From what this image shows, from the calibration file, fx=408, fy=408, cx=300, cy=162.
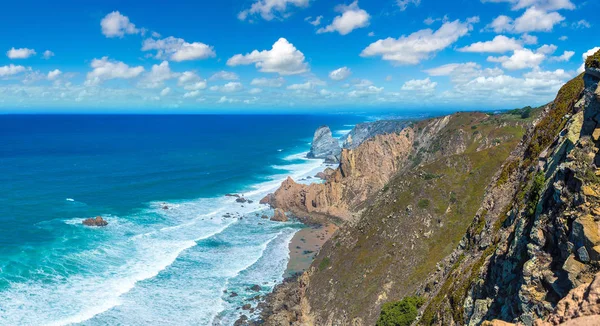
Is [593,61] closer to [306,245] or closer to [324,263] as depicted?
[324,263]

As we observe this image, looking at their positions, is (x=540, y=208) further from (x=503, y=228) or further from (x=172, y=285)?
(x=172, y=285)

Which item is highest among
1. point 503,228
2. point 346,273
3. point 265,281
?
point 503,228

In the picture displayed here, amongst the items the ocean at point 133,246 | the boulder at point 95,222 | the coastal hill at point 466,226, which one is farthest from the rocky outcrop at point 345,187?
the boulder at point 95,222

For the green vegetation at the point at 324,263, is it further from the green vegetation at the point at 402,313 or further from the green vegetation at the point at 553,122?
the green vegetation at the point at 553,122

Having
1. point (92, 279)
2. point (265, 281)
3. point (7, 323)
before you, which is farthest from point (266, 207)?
point (7, 323)

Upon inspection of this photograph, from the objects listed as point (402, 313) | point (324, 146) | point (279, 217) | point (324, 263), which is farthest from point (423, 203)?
point (324, 146)

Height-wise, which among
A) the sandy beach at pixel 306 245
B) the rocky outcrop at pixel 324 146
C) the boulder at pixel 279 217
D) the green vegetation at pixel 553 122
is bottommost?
the sandy beach at pixel 306 245

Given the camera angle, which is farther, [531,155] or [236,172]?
[236,172]
